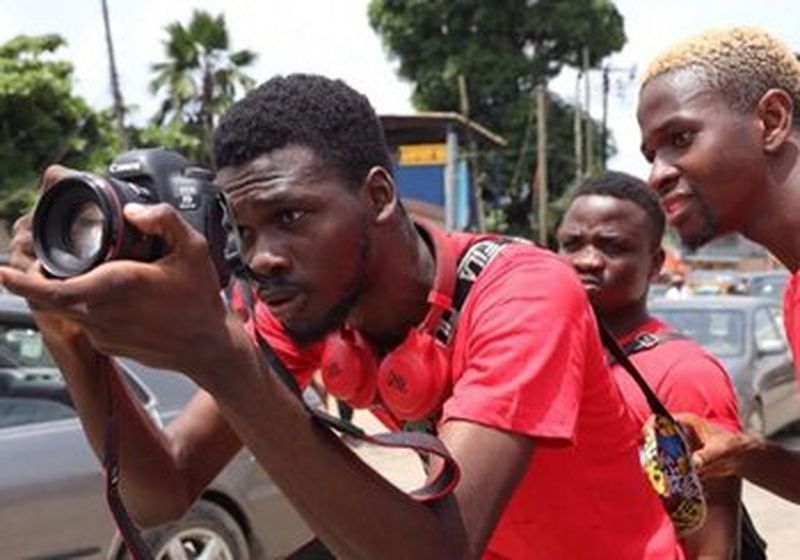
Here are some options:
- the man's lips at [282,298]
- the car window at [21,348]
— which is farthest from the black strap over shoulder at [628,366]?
the car window at [21,348]

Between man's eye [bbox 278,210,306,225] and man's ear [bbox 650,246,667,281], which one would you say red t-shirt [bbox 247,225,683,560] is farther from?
man's ear [bbox 650,246,667,281]

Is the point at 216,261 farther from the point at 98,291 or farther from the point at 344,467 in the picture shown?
the point at 344,467

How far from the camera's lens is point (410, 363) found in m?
1.91

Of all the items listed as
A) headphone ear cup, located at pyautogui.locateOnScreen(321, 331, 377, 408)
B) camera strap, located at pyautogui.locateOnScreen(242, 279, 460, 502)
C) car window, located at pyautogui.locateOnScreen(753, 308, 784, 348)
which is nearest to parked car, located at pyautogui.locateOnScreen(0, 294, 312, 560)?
headphone ear cup, located at pyautogui.locateOnScreen(321, 331, 377, 408)

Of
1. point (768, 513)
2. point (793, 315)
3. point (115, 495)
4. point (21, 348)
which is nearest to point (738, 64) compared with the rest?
point (793, 315)

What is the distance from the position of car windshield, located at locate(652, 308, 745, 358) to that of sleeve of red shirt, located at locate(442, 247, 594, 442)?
829cm

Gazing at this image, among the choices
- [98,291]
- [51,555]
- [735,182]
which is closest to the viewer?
[98,291]

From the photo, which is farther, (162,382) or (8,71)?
(8,71)

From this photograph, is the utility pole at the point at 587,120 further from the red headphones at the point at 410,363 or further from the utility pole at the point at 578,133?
the red headphones at the point at 410,363

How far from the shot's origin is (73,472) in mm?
4793

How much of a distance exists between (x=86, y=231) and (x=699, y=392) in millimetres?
1911

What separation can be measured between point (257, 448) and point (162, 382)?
398 centimetres

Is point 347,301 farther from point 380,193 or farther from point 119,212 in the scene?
point 119,212

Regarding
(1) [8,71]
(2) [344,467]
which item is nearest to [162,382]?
(2) [344,467]
